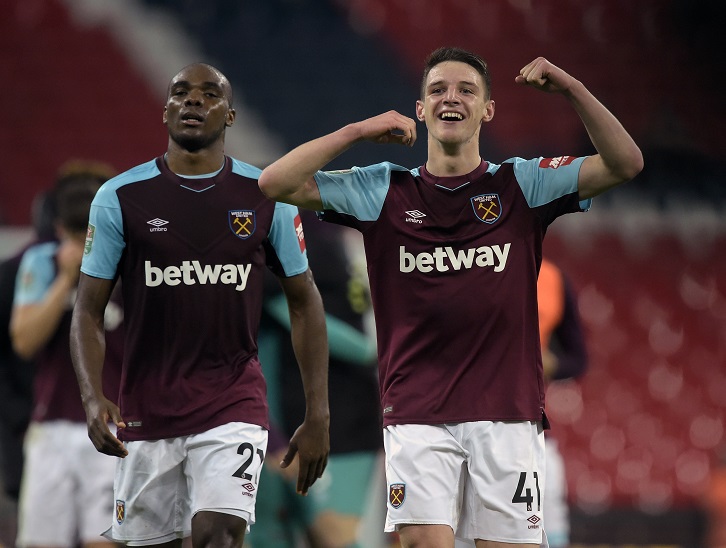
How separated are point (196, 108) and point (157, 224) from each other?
0.38 meters

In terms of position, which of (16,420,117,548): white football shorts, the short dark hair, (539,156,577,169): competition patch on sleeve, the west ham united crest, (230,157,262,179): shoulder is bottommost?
(16,420,117,548): white football shorts

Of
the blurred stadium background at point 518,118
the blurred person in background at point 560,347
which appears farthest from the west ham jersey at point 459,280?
the blurred stadium background at point 518,118

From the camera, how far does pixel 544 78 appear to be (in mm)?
3258

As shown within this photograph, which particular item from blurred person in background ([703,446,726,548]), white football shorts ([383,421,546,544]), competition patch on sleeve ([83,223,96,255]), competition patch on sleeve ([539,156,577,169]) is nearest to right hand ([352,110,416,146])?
competition patch on sleeve ([539,156,577,169])

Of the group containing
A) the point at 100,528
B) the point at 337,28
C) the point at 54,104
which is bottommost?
the point at 100,528

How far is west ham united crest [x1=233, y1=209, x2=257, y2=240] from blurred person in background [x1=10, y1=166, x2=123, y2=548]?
1.33 metres

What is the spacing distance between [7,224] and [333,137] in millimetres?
5740

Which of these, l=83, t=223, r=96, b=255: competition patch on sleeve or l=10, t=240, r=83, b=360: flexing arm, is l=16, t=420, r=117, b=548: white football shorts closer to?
l=10, t=240, r=83, b=360: flexing arm

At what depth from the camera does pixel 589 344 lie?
354 inches

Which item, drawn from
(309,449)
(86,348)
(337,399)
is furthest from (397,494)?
(337,399)

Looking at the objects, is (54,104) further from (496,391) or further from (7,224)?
(496,391)

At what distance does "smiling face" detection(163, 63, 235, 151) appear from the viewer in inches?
151

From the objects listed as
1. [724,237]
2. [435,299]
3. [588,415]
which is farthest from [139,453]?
[724,237]

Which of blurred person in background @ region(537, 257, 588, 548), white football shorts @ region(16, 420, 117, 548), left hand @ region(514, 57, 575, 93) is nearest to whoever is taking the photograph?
left hand @ region(514, 57, 575, 93)
